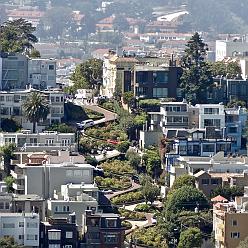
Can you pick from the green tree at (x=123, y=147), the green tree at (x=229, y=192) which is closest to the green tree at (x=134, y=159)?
the green tree at (x=123, y=147)

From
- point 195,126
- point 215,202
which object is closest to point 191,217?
point 215,202

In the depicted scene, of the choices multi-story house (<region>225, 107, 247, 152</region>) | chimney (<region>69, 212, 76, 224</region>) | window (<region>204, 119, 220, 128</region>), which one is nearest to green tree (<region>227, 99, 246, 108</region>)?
multi-story house (<region>225, 107, 247, 152</region>)

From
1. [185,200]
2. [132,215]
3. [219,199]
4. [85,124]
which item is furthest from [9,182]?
[85,124]

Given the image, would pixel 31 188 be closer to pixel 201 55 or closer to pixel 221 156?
pixel 221 156

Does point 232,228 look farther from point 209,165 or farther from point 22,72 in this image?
point 22,72

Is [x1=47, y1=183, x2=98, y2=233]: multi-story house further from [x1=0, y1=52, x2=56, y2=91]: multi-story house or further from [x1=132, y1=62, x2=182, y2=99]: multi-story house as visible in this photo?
[x1=132, y1=62, x2=182, y2=99]: multi-story house

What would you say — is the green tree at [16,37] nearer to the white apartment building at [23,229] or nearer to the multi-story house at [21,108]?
the multi-story house at [21,108]
